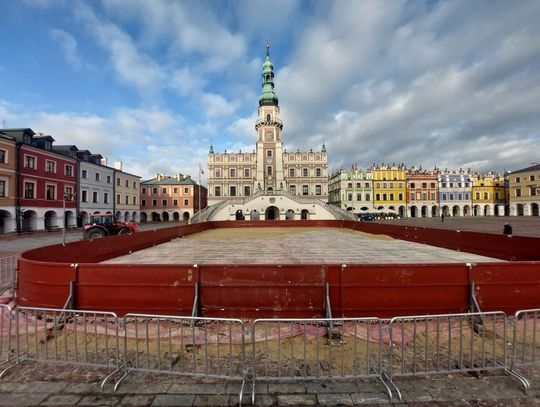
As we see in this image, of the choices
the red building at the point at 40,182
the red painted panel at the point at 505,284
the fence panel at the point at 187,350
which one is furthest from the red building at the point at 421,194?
the fence panel at the point at 187,350

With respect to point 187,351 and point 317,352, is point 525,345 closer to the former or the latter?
point 317,352

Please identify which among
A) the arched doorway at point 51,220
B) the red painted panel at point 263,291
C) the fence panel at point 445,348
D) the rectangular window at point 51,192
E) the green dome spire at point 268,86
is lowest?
the fence panel at point 445,348

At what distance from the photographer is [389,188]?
225ft

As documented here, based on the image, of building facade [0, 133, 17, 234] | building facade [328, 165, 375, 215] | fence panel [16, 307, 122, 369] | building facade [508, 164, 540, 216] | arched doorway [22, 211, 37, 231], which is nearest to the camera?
fence panel [16, 307, 122, 369]

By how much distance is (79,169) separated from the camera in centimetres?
3775

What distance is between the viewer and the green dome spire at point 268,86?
2255 inches

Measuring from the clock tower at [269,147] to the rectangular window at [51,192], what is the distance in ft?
110

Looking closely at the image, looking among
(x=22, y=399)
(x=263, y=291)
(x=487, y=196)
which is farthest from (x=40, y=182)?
(x=487, y=196)

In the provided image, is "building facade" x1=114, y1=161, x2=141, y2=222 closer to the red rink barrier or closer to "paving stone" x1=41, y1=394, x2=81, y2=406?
the red rink barrier

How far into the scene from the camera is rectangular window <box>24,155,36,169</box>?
29.9 m

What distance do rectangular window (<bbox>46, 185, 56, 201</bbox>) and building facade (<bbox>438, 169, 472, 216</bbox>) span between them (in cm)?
8235

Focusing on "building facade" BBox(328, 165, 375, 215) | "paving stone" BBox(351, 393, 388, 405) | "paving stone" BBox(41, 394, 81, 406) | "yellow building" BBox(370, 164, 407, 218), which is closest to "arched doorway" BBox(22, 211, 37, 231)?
"paving stone" BBox(41, 394, 81, 406)

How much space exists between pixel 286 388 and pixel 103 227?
2180 centimetres

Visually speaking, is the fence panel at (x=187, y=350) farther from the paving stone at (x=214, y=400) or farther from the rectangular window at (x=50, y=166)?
the rectangular window at (x=50, y=166)
